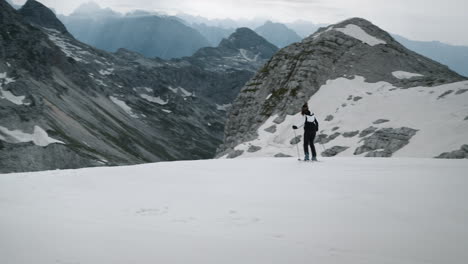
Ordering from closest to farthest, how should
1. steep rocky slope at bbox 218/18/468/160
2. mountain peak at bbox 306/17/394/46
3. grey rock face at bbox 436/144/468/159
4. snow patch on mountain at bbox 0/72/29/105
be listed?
1. grey rock face at bbox 436/144/468/159
2. steep rocky slope at bbox 218/18/468/160
3. mountain peak at bbox 306/17/394/46
4. snow patch on mountain at bbox 0/72/29/105

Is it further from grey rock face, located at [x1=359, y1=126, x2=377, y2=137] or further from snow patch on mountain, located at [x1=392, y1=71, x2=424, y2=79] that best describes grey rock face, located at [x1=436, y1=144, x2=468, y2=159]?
snow patch on mountain, located at [x1=392, y1=71, x2=424, y2=79]

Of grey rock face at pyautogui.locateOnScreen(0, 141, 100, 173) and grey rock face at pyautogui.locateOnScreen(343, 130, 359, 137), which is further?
grey rock face at pyautogui.locateOnScreen(0, 141, 100, 173)

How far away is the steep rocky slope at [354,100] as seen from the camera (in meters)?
38.0

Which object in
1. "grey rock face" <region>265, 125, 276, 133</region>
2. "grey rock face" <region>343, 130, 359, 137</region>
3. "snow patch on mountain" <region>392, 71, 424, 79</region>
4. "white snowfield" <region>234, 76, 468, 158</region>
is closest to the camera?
"white snowfield" <region>234, 76, 468, 158</region>

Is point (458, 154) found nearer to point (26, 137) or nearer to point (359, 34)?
point (359, 34)

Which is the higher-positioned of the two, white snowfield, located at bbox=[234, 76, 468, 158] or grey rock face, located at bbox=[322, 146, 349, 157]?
white snowfield, located at bbox=[234, 76, 468, 158]

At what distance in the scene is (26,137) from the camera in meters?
95.4

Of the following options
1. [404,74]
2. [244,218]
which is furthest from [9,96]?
[244,218]

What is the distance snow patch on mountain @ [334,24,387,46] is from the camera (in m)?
75.1

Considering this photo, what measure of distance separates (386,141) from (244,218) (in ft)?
113

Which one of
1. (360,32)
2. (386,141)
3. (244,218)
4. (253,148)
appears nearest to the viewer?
(244,218)

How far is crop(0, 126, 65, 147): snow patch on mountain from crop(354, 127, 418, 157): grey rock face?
8650 cm

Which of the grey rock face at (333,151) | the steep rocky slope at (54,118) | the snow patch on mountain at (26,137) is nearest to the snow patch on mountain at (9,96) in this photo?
the steep rocky slope at (54,118)

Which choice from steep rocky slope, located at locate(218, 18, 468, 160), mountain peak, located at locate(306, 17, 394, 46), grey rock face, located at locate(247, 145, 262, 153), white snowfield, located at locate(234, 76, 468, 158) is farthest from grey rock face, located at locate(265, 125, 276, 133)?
mountain peak, located at locate(306, 17, 394, 46)
